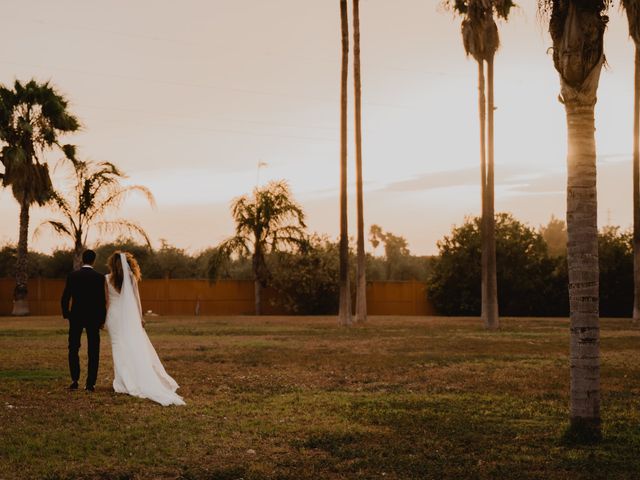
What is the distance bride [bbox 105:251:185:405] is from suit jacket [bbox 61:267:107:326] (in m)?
0.16

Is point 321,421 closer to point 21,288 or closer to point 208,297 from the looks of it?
point 21,288

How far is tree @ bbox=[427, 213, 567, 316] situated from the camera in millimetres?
52250

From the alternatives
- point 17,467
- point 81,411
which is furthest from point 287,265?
point 17,467

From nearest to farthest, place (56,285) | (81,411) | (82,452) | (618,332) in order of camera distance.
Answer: (82,452)
(81,411)
(618,332)
(56,285)

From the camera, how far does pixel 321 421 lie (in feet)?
35.2

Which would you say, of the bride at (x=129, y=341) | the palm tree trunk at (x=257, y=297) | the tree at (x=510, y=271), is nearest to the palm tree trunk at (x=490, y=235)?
the tree at (x=510, y=271)

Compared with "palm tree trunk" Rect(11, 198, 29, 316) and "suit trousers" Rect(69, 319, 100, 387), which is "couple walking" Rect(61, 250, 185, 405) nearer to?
"suit trousers" Rect(69, 319, 100, 387)

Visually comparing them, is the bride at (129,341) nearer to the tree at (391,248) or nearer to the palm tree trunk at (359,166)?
the palm tree trunk at (359,166)

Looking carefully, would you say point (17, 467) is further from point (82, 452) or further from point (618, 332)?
point (618, 332)

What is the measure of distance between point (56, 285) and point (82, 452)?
4347 cm

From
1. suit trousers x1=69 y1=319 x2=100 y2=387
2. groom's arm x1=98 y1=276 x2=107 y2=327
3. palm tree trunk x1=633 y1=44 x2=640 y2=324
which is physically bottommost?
suit trousers x1=69 y1=319 x2=100 y2=387

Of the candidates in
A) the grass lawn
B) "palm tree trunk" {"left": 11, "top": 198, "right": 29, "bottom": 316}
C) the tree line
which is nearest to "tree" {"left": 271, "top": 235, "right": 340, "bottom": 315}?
the tree line

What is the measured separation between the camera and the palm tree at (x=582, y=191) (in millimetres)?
9016

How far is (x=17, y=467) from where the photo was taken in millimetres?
8055
